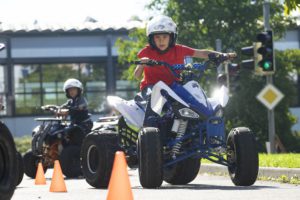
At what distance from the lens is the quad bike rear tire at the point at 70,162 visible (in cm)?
1716

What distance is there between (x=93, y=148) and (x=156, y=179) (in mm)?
1800

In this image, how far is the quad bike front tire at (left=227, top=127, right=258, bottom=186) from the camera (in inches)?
470

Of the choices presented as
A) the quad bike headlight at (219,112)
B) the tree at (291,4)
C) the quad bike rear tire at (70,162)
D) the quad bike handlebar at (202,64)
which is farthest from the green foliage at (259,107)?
the quad bike headlight at (219,112)

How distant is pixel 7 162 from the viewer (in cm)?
900

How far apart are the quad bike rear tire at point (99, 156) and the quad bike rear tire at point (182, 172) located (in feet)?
2.68

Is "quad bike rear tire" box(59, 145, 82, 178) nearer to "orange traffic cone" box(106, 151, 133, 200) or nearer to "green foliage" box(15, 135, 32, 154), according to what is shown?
"orange traffic cone" box(106, 151, 133, 200)

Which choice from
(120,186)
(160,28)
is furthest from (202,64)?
(120,186)

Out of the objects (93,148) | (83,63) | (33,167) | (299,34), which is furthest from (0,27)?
(93,148)

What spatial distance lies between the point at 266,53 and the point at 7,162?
15.3m

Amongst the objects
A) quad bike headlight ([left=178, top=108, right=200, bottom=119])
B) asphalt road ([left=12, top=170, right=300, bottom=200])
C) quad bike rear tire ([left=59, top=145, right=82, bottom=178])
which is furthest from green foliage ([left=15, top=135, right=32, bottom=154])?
quad bike headlight ([left=178, top=108, right=200, bottom=119])

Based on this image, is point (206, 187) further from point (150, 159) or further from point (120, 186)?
point (120, 186)

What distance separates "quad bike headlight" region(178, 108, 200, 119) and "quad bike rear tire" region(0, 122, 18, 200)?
331 cm

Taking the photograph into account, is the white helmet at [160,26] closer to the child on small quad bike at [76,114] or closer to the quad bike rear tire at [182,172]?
the quad bike rear tire at [182,172]

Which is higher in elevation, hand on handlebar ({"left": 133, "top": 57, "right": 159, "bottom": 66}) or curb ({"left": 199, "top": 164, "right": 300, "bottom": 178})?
hand on handlebar ({"left": 133, "top": 57, "right": 159, "bottom": 66})
